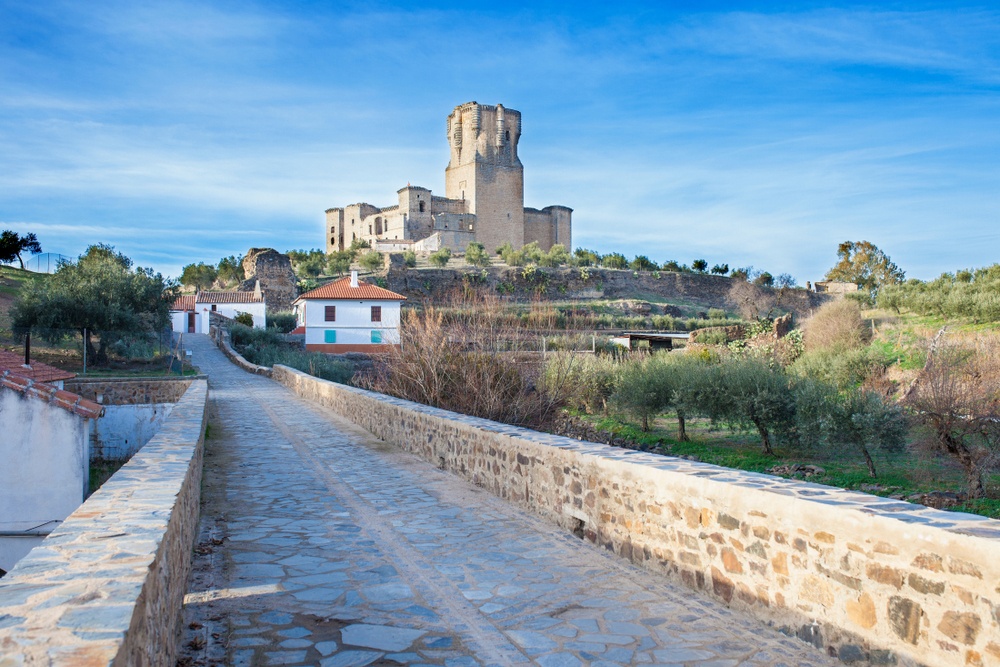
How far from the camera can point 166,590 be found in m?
3.13

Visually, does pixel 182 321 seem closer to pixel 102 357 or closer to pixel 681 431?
pixel 102 357

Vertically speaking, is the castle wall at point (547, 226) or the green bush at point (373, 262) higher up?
the castle wall at point (547, 226)

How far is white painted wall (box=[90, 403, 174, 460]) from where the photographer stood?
18.0m

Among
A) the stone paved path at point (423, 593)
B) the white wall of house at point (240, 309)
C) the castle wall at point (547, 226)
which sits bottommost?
the stone paved path at point (423, 593)

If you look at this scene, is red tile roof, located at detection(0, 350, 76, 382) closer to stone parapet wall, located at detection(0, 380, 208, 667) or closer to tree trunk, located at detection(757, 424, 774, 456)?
stone parapet wall, located at detection(0, 380, 208, 667)

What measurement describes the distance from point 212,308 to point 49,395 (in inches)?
1486

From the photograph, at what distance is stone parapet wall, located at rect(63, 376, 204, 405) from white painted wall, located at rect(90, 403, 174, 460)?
0.49 feet

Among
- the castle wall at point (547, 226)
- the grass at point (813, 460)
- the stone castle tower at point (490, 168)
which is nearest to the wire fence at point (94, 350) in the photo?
the grass at point (813, 460)

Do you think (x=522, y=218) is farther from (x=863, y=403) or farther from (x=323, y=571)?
(x=323, y=571)

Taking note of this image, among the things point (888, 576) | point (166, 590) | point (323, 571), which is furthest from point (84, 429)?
point (888, 576)

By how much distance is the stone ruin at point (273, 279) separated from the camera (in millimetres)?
50000

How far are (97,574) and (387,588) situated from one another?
2079 mm

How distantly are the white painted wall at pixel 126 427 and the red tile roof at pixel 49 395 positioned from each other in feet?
21.9

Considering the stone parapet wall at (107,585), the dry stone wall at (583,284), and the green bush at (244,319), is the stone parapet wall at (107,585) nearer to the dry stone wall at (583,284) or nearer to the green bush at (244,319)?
the green bush at (244,319)
